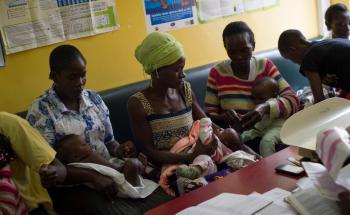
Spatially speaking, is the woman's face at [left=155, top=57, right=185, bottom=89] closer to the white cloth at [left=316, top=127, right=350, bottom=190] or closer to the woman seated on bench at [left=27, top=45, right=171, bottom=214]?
the woman seated on bench at [left=27, top=45, right=171, bottom=214]

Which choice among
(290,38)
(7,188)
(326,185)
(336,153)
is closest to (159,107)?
(7,188)

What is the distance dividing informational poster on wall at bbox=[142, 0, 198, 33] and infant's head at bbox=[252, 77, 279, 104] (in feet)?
2.61

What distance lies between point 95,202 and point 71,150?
0.28 metres

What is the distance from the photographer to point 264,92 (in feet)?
7.61

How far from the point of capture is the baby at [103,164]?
179 centimetres

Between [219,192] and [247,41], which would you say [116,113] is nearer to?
[247,41]

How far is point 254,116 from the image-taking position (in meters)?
2.17

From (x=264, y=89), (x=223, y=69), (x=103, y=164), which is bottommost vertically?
(x=103, y=164)

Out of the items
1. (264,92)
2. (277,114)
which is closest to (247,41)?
(264,92)

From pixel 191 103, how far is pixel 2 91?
1031mm

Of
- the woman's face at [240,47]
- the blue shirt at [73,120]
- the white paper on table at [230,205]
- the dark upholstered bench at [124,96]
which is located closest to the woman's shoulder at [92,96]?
the blue shirt at [73,120]

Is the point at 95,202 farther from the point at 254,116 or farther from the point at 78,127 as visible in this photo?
the point at 254,116

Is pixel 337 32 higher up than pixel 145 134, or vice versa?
pixel 337 32

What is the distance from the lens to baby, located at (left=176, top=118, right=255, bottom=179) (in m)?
1.79
